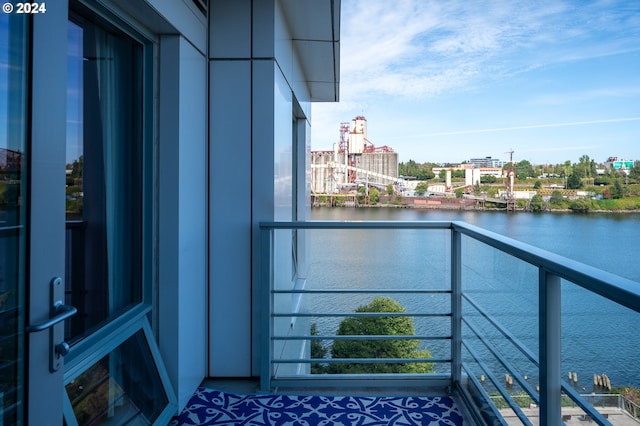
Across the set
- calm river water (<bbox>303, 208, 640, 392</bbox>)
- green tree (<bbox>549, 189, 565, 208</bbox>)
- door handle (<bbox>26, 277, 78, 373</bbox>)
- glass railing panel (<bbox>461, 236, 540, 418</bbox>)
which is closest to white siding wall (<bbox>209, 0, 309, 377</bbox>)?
calm river water (<bbox>303, 208, 640, 392</bbox>)

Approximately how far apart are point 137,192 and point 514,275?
5.79 feet

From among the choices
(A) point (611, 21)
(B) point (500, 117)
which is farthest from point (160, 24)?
(B) point (500, 117)

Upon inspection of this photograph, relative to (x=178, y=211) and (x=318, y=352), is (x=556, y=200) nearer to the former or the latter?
(x=318, y=352)

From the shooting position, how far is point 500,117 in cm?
2277

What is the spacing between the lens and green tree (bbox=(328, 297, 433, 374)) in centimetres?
290

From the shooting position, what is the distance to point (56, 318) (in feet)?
3.72

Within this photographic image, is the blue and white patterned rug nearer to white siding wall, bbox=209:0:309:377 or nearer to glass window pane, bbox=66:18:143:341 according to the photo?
white siding wall, bbox=209:0:309:377

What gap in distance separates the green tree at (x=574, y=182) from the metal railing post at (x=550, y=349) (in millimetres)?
2378

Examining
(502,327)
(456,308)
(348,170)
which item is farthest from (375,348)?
(348,170)

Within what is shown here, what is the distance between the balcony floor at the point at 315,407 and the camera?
2.33 meters

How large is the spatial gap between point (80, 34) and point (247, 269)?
1576 millimetres

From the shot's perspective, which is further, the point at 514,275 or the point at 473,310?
the point at 473,310

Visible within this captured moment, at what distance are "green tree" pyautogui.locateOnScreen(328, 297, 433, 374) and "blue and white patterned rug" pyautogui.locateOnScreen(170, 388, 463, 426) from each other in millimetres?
285

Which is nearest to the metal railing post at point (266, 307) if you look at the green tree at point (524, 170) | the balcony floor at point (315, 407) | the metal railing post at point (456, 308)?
the balcony floor at point (315, 407)
